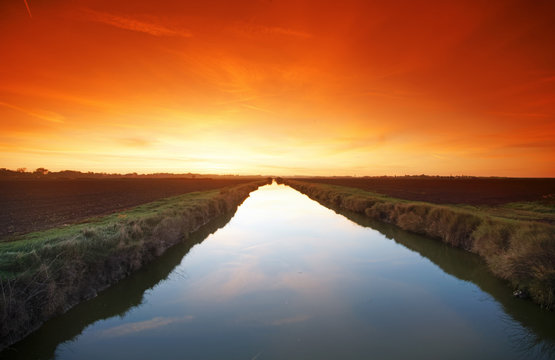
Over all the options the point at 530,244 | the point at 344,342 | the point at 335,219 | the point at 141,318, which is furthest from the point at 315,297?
the point at 335,219

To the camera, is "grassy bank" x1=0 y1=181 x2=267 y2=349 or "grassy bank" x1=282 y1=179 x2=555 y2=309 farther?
"grassy bank" x1=282 y1=179 x2=555 y2=309

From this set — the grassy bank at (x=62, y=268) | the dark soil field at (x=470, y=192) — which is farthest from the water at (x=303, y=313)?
the dark soil field at (x=470, y=192)

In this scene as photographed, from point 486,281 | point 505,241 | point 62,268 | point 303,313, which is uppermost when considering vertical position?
point 505,241

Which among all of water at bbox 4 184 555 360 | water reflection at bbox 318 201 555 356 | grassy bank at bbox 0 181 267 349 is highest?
grassy bank at bbox 0 181 267 349

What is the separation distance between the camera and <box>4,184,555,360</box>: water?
5840 mm

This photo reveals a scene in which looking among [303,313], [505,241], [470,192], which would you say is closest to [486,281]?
[505,241]

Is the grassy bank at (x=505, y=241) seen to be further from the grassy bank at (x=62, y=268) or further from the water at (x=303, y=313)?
the grassy bank at (x=62, y=268)

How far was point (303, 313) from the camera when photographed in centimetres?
747

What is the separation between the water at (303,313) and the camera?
230 inches

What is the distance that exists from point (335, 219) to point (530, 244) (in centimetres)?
1549

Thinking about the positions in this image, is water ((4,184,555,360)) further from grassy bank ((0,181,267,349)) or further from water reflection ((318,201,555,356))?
grassy bank ((0,181,267,349))

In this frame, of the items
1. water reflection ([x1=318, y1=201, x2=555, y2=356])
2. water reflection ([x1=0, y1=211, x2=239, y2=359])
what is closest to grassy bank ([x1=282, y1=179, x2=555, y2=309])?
water reflection ([x1=318, y1=201, x2=555, y2=356])

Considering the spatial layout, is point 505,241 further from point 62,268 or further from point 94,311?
point 62,268

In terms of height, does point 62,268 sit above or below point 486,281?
above
